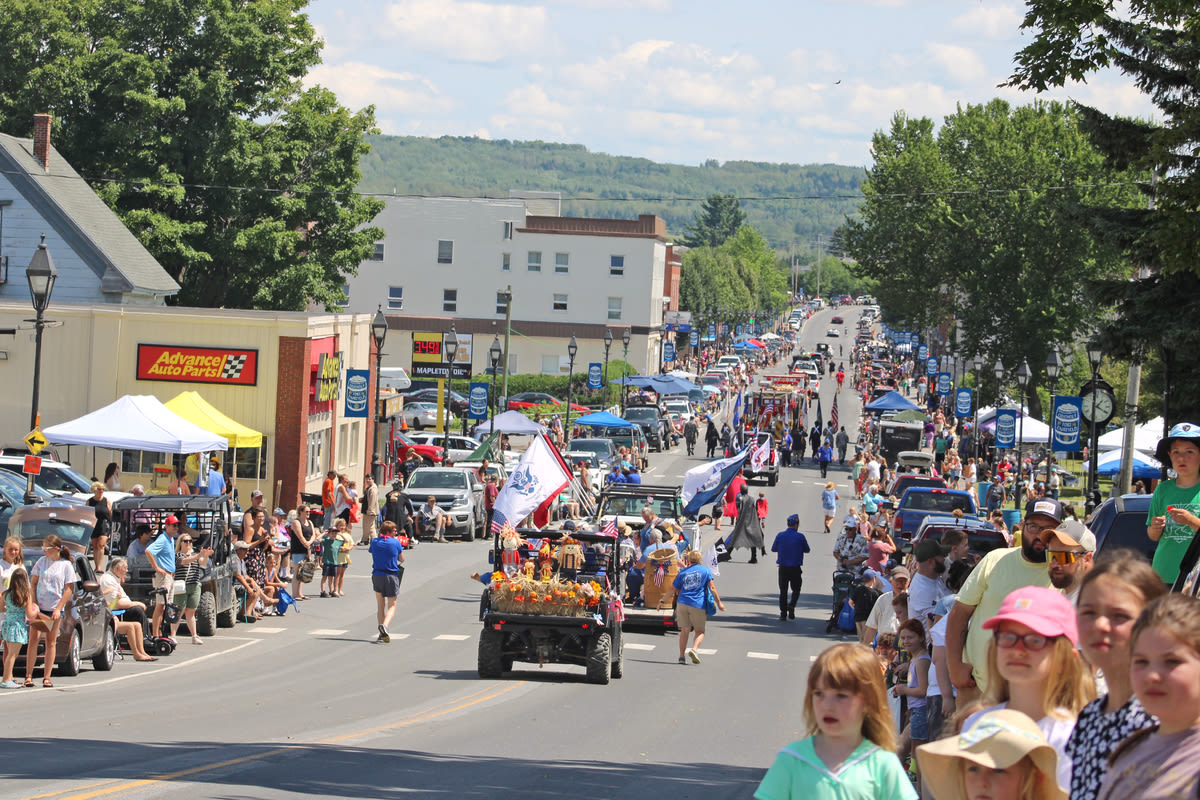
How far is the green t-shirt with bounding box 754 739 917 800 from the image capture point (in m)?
5.31

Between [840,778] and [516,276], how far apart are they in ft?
294

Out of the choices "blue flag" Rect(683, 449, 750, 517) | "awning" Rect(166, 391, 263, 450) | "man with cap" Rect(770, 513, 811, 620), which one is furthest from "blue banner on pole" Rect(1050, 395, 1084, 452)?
"awning" Rect(166, 391, 263, 450)

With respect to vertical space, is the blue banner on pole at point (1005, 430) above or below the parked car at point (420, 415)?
above

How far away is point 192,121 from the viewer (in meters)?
53.1

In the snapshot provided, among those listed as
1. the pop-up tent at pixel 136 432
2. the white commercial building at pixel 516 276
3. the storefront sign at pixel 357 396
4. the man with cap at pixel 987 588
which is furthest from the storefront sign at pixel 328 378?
the white commercial building at pixel 516 276

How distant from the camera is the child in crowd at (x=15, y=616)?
52.2ft

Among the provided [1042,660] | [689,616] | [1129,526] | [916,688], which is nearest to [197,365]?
[689,616]

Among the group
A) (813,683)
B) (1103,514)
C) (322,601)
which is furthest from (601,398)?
(813,683)

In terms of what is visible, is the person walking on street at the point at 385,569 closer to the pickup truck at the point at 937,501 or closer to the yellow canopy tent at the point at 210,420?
the yellow canopy tent at the point at 210,420

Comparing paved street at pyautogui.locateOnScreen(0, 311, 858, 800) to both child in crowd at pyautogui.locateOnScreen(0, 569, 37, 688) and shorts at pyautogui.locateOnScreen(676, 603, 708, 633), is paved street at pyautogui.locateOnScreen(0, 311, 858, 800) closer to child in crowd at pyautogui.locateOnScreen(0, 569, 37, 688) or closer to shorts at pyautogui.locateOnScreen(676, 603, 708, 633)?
child in crowd at pyautogui.locateOnScreen(0, 569, 37, 688)

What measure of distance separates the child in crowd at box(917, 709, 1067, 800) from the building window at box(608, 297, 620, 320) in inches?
3569

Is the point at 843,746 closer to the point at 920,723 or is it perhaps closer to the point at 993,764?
the point at 993,764

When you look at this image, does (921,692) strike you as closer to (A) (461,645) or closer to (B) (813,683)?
(B) (813,683)

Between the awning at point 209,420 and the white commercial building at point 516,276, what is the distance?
198 feet
